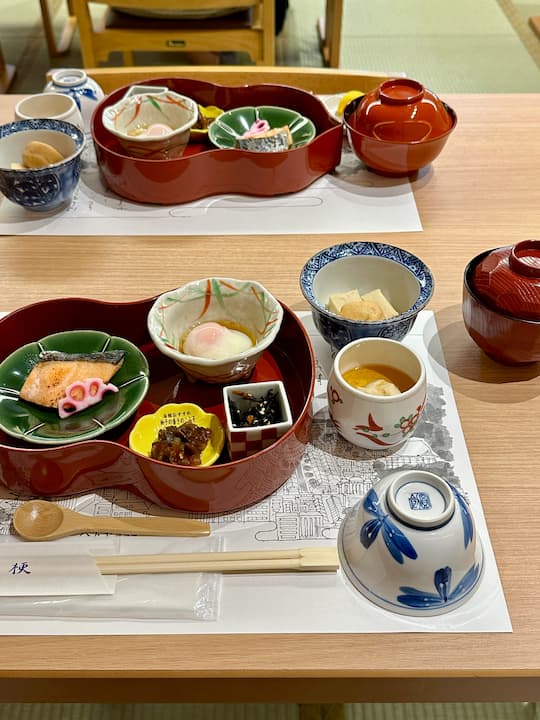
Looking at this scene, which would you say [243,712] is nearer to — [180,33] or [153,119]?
[153,119]

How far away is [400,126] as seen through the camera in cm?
133

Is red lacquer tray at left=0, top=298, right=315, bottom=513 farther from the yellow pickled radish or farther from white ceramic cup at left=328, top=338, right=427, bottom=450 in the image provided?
the yellow pickled radish

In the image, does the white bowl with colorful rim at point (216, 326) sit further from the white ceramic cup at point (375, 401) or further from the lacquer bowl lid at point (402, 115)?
the lacquer bowl lid at point (402, 115)

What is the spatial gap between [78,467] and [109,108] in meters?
0.88

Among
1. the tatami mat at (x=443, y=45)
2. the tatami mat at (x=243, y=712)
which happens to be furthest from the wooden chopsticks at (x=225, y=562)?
the tatami mat at (x=443, y=45)

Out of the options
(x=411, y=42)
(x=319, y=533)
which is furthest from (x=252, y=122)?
(x=411, y=42)

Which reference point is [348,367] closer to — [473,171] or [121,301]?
[121,301]

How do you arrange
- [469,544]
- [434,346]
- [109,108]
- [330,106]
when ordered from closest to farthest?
[469,544]
[434,346]
[109,108]
[330,106]

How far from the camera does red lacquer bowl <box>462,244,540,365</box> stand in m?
0.94

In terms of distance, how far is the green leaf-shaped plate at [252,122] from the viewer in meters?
1.43

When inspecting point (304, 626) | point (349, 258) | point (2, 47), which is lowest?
point (2, 47)

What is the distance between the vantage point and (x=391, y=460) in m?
0.89

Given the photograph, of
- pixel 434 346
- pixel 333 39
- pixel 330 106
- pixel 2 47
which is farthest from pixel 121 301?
pixel 2 47

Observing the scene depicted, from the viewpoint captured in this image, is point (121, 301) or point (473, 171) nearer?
point (121, 301)
